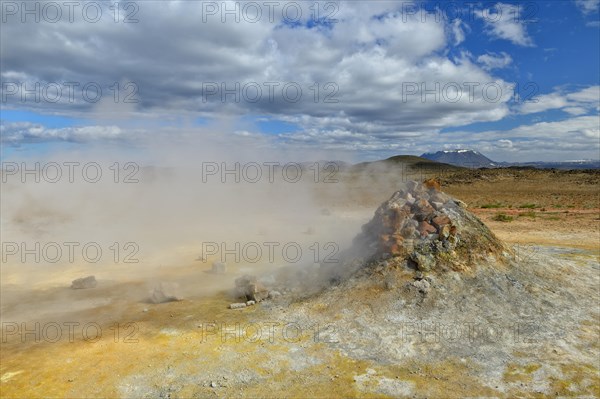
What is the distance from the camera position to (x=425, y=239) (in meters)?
10.2

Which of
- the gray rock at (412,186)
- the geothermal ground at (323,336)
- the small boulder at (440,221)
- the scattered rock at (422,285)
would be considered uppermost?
the gray rock at (412,186)

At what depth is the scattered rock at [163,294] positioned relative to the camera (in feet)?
34.0

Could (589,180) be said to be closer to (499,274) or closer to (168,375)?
(499,274)

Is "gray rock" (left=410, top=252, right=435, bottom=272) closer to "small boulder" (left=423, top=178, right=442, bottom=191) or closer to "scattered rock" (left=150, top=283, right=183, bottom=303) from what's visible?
"small boulder" (left=423, top=178, right=442, bottom=191)

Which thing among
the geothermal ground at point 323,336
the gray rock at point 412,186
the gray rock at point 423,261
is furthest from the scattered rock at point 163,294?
the gray rock at point 412,186

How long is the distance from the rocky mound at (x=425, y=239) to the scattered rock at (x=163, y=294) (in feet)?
13.1

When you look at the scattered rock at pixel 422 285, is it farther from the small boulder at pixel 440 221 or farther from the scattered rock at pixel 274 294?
the scattered rock at pixel 274 294

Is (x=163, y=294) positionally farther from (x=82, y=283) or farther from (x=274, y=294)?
(x=82, y=283)

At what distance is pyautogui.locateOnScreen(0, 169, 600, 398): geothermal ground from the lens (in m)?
6.62

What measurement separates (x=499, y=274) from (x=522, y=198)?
29445mm

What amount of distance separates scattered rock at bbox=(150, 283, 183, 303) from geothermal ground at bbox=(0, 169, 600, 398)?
22 centimetres

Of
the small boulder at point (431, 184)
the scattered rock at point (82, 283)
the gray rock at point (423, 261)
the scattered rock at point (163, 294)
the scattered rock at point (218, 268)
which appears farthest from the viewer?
the scattered rock at point (218, 268)

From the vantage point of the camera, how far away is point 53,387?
6.68 m

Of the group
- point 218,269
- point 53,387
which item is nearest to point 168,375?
point 53,387
